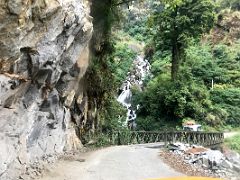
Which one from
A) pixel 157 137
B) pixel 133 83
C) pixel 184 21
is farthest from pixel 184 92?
pixel 133 83

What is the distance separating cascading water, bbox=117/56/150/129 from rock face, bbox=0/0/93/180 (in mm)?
19752

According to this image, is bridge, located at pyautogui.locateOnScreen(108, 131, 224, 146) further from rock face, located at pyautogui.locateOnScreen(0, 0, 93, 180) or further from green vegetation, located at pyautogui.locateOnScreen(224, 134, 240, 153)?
rock face, located at pyautogui.locateOnScreen(0, 0, 93, 180)

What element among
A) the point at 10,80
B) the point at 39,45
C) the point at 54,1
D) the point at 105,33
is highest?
the point at 105,33

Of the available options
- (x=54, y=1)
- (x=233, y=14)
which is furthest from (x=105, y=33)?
(x=233, y=14)

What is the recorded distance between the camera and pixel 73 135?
20297 millimetres

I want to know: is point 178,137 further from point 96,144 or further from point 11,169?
point 11,169

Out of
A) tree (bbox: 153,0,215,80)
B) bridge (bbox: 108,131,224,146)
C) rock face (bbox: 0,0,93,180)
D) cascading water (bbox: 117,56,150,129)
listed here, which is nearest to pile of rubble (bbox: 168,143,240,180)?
bridge (bbox: 108,131,224,146)

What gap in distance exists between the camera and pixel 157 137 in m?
28.6

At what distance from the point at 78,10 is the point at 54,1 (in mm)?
2128

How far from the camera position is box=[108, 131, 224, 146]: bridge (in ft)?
87.6

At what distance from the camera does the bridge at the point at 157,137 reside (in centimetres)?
2669

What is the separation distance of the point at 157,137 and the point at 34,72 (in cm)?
1679

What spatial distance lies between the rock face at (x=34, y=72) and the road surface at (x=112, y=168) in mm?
970

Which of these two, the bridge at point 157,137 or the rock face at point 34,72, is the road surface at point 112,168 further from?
the bridge at point 157,137
